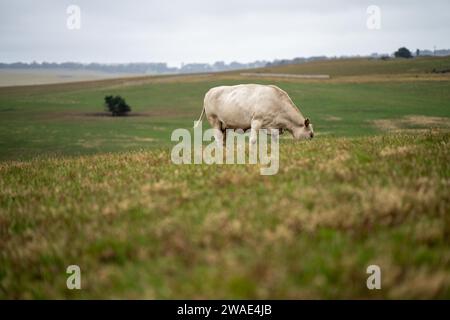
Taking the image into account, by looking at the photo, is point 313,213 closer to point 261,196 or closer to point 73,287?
point 261,196

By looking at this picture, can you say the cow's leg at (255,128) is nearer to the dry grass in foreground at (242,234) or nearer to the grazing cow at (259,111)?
the grazing cow at (259,111)

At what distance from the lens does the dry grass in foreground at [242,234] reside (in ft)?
11.8

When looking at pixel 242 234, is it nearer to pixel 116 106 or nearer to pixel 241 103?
pixel 241 103

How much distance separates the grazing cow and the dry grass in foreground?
7075mm

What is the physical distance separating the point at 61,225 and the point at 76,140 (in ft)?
161

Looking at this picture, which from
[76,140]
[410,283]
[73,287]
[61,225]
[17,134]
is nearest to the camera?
[410,283]

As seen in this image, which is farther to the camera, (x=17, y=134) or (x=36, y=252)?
(x=17, y=134)

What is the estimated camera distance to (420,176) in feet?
19.6

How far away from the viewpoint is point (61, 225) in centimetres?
543

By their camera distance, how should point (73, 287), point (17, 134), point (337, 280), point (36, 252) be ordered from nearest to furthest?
1. point (337, 280)
2. point (73, 287)
3. point (36, 252)
4. point (17, 134)

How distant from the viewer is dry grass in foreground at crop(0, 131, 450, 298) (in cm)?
359

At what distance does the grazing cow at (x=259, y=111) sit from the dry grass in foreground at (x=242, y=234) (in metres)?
7.07

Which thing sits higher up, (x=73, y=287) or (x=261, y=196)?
(x=261, y=196)
